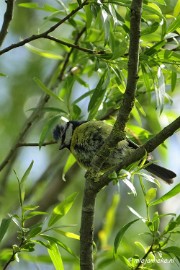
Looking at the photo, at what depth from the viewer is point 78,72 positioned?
10.7 feet

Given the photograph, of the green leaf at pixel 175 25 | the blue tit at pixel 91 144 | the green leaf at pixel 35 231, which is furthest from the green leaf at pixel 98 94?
the green leaf at pixel 35 231

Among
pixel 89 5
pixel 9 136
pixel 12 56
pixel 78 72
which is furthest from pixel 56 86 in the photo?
pixel 12 56

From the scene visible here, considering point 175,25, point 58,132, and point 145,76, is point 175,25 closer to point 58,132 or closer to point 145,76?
point 145,76

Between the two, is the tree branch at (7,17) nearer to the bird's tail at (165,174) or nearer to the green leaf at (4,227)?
the green leaf at (4,227)

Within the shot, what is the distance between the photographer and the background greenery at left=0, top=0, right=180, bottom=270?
2.45 m

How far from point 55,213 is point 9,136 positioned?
2.23 meters

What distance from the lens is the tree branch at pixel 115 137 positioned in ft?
6.45

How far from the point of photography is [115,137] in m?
2.18

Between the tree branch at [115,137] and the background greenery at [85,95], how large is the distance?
3.6 inches

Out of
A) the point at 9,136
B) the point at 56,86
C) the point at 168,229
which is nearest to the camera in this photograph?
the point at 168,229

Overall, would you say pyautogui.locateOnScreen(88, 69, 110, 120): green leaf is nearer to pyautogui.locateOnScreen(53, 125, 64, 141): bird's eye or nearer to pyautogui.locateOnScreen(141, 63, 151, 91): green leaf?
pyautogui.locateOnScreen(141, 63, 151, 91): green leaf

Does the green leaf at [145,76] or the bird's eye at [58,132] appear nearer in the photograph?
the green leaf at [145,76]

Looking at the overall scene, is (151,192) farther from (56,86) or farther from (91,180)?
(56,86)

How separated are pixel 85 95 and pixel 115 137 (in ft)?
2.50
